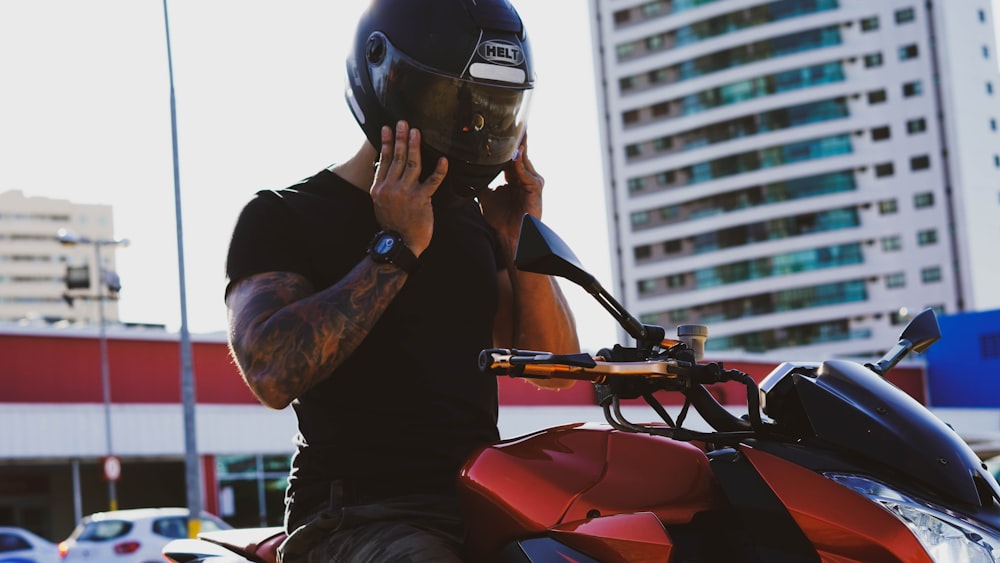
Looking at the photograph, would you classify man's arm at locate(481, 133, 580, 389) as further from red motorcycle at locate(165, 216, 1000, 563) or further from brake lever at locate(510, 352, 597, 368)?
brake lever at locate(510, 352, 597, 368)

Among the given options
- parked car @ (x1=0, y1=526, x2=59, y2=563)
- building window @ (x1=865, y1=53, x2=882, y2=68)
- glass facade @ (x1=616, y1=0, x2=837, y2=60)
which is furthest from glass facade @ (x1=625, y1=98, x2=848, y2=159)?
parked car @ (x1=0, y1=526, x2=59, y2=563)

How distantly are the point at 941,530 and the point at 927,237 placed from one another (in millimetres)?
88059

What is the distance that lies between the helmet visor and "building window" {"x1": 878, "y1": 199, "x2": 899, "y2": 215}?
8717cm

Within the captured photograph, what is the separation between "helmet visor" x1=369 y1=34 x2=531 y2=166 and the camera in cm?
283

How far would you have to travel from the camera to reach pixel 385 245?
2.72 meters

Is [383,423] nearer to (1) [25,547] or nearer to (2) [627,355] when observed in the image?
(2) [627,355]

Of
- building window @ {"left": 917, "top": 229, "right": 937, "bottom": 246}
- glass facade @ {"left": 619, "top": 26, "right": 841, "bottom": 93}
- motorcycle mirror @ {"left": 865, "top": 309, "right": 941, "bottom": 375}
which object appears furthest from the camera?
glass facade @ {"left": 619, "top": 26, "right": 841, "bottom": 93}

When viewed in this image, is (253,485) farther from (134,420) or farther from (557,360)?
(557,360)

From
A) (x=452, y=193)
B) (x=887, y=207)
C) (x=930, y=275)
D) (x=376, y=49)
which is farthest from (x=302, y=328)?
(x=887, y=207)

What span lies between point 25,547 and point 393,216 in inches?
893

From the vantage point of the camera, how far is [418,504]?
8.79 feet

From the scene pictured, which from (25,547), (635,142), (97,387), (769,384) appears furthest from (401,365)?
(635,142)

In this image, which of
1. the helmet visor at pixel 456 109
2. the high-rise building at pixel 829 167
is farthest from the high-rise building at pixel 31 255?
the helmet visor at pixel 456 109

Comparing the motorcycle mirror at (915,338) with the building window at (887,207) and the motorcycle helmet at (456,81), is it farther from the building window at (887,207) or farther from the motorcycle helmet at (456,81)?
the building window at (887,207)
